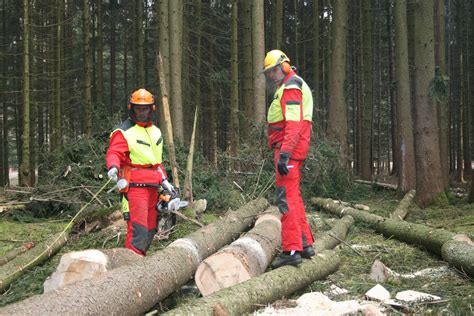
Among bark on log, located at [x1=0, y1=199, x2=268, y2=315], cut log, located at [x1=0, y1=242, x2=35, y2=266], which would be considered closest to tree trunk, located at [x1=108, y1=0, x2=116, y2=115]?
cut log, located at [x1=0, y1=242, x2=35, y2=266]

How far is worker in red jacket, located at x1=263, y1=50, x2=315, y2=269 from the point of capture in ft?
15.5

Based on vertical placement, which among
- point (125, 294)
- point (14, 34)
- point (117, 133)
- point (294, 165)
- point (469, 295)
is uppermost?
point (14, 34)

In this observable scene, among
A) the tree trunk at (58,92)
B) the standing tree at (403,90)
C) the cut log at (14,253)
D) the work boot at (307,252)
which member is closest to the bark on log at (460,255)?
the work boot at (307,252)

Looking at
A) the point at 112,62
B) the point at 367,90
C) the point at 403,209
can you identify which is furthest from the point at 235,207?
the point at 112,62

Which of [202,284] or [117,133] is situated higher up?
[117,133]

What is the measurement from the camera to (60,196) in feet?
27.6

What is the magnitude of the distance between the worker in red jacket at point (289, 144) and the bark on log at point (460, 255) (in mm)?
1420

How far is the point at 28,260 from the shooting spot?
17.9 ft

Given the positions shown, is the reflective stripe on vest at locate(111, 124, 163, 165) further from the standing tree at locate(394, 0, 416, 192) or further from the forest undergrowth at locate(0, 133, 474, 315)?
the standing tree at locate(394, 0, 416, 192)

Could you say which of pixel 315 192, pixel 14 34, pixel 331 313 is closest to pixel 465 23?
pixel 315 192

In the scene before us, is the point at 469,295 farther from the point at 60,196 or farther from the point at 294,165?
the point at 60,196

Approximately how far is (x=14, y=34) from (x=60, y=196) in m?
16.2

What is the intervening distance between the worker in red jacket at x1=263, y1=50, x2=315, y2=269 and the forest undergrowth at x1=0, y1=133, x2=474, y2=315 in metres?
0.45

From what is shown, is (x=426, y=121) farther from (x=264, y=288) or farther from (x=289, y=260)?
(x=264, y=288)
